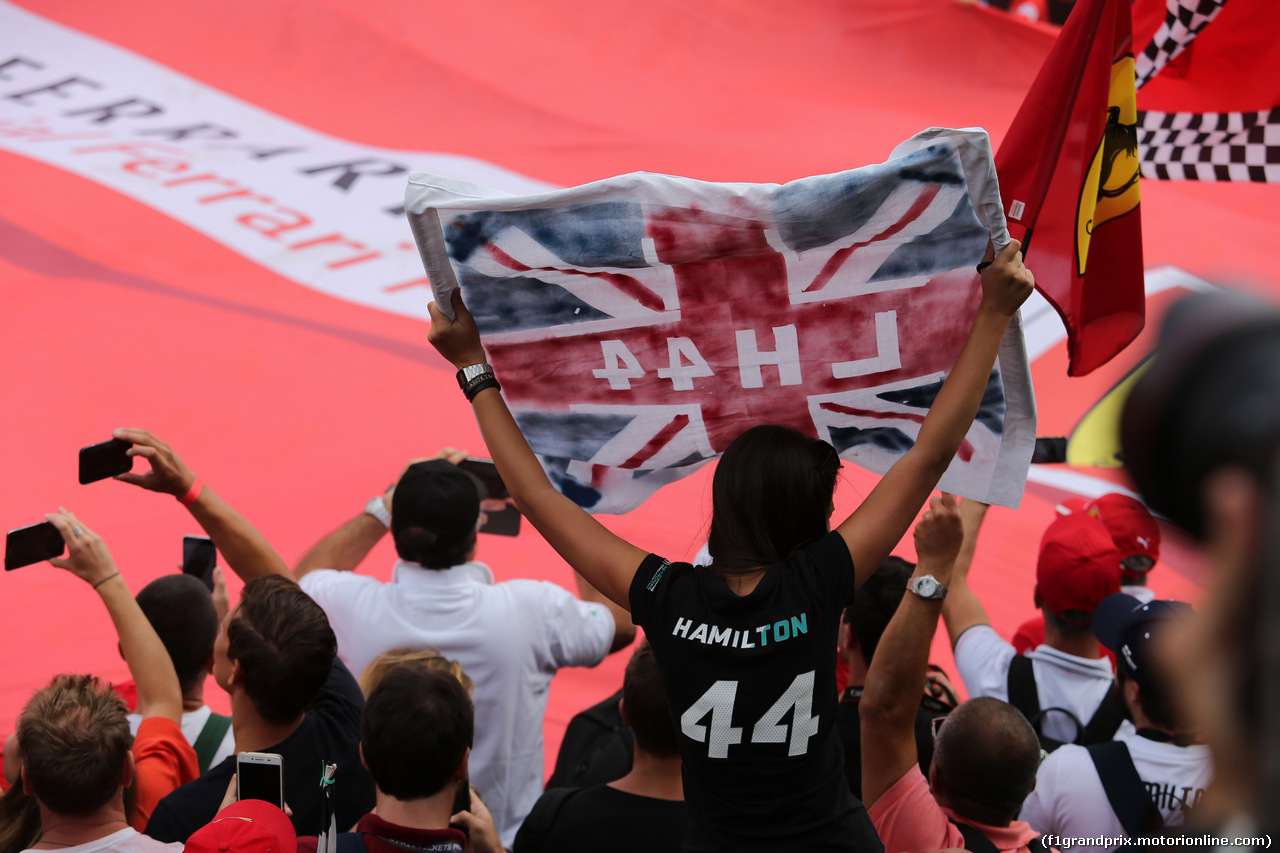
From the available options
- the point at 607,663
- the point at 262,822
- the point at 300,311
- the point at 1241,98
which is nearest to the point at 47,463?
the point at 300,311

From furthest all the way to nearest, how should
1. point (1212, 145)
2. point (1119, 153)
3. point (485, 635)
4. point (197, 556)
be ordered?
point (1212, 145), point (197, 556), point (485, 635), point (1119, 153)

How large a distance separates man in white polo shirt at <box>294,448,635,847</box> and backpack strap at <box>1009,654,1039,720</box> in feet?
3.05

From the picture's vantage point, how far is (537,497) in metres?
1.45

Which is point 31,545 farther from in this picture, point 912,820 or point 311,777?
point 912,820

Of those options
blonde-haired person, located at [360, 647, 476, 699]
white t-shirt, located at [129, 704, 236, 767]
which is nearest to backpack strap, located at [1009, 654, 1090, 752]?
blonde-haired person, located at [360, 647, 476, 699]

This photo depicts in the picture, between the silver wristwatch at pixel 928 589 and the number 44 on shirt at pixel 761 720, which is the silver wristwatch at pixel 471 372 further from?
the silver wristwatch at pixel 928 589

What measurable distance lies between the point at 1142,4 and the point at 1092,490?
2123 millimetres

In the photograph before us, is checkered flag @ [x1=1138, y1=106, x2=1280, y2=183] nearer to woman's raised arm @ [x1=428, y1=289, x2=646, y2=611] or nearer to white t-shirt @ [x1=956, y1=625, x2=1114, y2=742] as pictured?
white t-shirt @ [x1=956, y1=625, x2=1114, y2=742]

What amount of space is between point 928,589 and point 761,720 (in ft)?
1.67

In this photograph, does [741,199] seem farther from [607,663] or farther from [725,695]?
[607,663]

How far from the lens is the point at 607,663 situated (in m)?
3.65

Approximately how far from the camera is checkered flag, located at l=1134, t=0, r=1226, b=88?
9.78 feet

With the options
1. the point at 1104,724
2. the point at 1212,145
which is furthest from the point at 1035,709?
the point at 1212,145

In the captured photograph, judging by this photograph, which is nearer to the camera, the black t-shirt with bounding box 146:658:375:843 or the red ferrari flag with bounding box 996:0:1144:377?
the black t-shirt with bounding box 146:658:375:843
